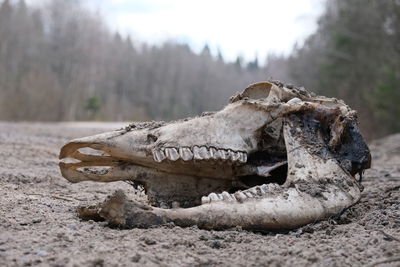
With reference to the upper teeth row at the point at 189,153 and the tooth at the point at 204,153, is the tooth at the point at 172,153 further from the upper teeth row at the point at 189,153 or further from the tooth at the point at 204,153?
the tooth at the point at 204,153

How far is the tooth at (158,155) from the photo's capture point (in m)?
2.60

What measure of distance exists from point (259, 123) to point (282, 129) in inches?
6.8

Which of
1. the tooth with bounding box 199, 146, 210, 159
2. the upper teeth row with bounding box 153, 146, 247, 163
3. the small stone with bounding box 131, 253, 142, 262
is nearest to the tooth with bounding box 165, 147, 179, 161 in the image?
the upper teeth row with bounding box 153, 146, 247, 163

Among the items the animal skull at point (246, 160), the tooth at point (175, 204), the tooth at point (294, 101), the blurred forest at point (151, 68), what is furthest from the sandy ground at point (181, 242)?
the blurred forest at point (151, 68)

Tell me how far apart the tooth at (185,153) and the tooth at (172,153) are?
3cm

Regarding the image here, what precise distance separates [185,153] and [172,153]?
69 millimetres

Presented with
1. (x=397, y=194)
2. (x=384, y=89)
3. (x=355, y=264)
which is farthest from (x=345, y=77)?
(x=355, y=264)

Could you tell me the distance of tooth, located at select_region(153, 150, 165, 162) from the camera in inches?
102

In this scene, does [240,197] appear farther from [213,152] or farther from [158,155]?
[158,155]

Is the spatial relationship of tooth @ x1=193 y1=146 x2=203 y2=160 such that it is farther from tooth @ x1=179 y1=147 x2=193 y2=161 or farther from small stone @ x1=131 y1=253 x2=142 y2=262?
small stone @ x1=131 y1=253 x2=142 y2=262

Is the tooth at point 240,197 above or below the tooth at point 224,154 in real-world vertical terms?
below

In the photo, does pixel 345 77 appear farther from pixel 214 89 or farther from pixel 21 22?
pixel 214 89

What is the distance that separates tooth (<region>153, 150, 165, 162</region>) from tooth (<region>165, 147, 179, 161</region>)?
0.03 metres

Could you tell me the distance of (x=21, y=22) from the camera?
1837 inches
